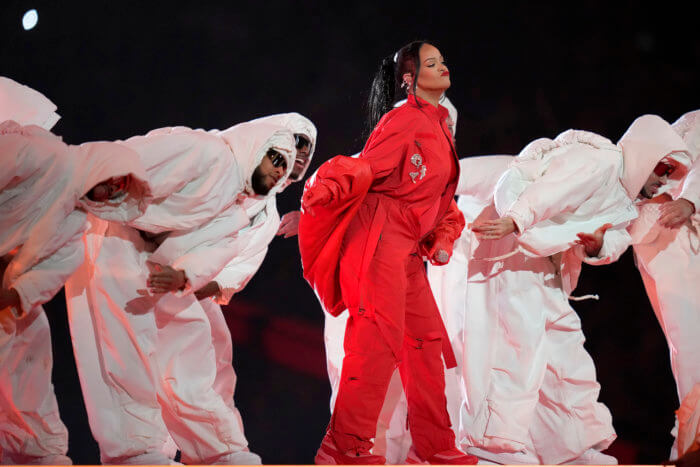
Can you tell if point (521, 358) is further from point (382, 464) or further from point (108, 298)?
point (108, 298)

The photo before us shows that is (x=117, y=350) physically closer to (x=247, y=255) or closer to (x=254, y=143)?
(x=247, y=255)

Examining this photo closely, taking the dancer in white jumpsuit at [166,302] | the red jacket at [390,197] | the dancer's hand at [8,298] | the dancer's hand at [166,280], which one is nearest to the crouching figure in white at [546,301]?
the red jacket at [390,197]

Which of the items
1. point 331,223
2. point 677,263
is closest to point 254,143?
point 331,223

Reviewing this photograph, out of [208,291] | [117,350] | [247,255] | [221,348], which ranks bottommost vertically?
[221,348]

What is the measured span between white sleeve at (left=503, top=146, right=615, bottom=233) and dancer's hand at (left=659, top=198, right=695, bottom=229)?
341 mm

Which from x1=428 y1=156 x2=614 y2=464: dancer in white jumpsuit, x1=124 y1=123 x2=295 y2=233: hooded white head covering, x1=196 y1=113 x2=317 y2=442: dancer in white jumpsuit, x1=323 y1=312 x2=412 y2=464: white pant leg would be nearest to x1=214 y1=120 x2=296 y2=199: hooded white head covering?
x1=124 y1=123 x2=295 y2=233: hooded white head covering

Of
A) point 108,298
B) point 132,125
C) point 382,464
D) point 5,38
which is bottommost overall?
point 382,464

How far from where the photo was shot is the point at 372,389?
254 centimetres

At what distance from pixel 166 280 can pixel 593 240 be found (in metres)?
1.70

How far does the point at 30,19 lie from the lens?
3.39 m

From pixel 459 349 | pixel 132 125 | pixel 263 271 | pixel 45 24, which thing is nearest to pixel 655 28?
pixel 459 349

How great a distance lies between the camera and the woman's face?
9.12 feet

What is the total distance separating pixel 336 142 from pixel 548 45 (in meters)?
1.32

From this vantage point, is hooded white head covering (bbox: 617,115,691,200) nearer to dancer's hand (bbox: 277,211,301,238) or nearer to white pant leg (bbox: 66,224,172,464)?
dancer's hand (bbox: 277,211,301,238)
